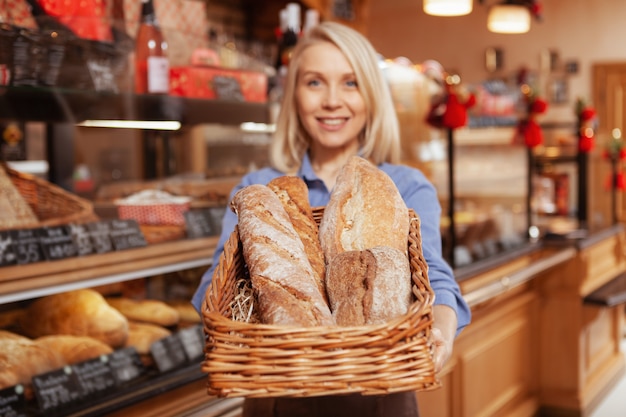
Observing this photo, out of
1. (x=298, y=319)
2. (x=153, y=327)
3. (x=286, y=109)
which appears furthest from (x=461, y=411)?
(x=298, y=319)

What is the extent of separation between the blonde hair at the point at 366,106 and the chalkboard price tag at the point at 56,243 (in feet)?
1.68

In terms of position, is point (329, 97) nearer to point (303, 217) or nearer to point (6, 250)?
point (303, 217)

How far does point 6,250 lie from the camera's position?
168 centimetres

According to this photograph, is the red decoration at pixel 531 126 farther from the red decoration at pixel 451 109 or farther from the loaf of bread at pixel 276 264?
the loaf of bread at pixel 276 264

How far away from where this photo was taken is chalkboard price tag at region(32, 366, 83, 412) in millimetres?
1688

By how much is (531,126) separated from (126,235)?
8.59ft

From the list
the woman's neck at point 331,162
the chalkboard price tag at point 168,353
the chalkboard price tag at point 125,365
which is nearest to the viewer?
the woman's neck at point 331,162

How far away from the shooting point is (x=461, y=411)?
10.5 feet

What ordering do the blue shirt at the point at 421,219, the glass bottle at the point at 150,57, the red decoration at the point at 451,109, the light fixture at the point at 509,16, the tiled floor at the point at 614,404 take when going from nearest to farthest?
1. the blue shirt at the point at 421,219
2. the glass bottle at the point at 150,57
3. the red decoration at the point at 451,109
4. the tiled floor at the point at 614,404
5. the light fixture at the point at 509,16

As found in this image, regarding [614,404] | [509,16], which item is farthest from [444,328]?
[509,16]

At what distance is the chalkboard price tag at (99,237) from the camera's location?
1.87 m

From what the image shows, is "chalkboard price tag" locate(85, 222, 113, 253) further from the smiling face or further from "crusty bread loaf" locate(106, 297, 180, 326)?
the smiling face

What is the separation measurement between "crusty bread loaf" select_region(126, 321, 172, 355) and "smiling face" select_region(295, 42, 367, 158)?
747mm

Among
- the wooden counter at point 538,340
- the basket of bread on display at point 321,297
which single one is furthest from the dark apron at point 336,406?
the wooden counter at point 538,340
